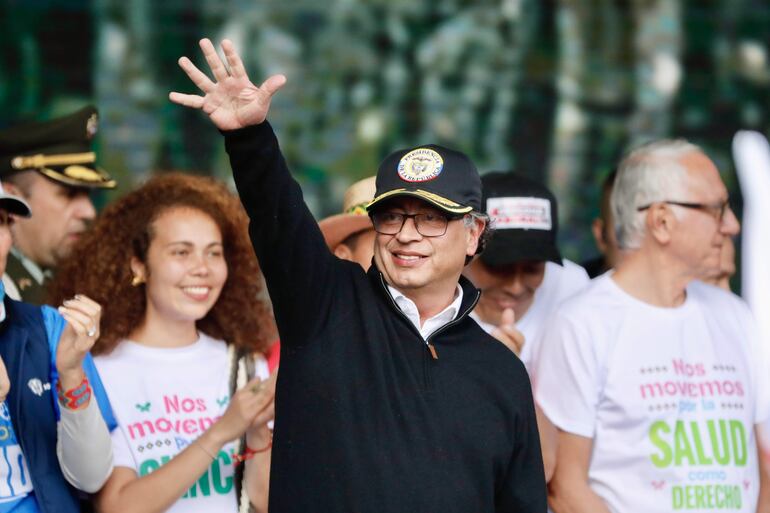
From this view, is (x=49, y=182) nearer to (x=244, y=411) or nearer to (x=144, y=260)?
(x=144, y=260)

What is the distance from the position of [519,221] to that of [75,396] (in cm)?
170

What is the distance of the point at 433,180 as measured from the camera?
3.11 m

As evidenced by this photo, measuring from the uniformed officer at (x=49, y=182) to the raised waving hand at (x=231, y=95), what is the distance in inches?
65.5

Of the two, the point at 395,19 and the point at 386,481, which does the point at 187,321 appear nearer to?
the point at 386,481

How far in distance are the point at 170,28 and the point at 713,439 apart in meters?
3.43

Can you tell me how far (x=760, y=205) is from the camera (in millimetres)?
2219

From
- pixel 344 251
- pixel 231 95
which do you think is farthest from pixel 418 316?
pixel 344 251

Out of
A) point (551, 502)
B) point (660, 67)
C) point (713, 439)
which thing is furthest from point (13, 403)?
point (660, 67)

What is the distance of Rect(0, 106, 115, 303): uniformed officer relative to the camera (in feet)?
14.8

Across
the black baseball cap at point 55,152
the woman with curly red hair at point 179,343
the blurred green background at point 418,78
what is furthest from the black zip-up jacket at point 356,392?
the blurred green background at point 418,78

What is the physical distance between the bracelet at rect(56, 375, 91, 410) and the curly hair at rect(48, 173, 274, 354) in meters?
0.58

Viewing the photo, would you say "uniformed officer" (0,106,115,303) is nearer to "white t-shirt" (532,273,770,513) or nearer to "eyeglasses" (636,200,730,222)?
"white t-shirt" (532,273,770,513)

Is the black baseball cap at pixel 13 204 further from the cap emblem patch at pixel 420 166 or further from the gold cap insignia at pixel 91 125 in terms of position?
the gold cap insignia at pixel 91 125

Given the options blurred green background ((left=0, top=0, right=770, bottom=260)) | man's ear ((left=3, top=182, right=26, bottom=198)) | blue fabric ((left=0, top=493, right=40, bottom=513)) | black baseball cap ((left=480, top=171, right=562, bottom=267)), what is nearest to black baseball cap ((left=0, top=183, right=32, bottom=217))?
blue fabric ((left=0, top=493, right=40, bottom=513))
